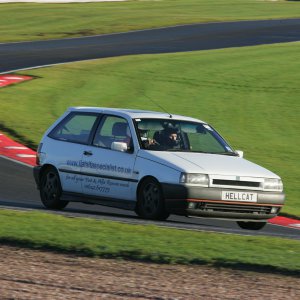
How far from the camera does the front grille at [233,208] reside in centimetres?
1270

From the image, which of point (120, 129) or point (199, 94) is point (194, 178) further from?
point (199, 94)

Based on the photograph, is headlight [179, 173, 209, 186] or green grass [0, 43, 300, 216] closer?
headlight [179, 173, 209, 186]

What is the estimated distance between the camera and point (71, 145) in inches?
562

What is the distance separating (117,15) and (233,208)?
40.3m

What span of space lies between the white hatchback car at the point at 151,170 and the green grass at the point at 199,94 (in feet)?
15.2

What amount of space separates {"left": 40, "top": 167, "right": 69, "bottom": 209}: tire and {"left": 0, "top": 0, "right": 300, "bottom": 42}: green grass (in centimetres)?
2753

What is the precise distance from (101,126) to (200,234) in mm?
3345

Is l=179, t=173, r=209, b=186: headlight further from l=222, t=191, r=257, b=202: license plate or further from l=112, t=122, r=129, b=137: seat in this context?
l=112, t=122, r=129, b=137: seat

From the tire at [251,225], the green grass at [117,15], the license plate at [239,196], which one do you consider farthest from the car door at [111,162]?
the green grass at [117,15]

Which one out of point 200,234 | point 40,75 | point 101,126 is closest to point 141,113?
point 101,126

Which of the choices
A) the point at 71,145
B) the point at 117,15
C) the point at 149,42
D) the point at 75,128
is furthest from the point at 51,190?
the point at 117,15

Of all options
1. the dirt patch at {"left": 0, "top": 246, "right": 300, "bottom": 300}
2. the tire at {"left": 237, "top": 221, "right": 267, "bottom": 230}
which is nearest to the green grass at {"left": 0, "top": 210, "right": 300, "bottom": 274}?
the dirt patch at {"left": 0, "top": 246, "right": 300, "bottom": 300}

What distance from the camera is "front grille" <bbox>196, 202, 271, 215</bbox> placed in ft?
41.7

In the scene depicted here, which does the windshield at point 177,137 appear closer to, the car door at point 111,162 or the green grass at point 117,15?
the car door at point 111,162
